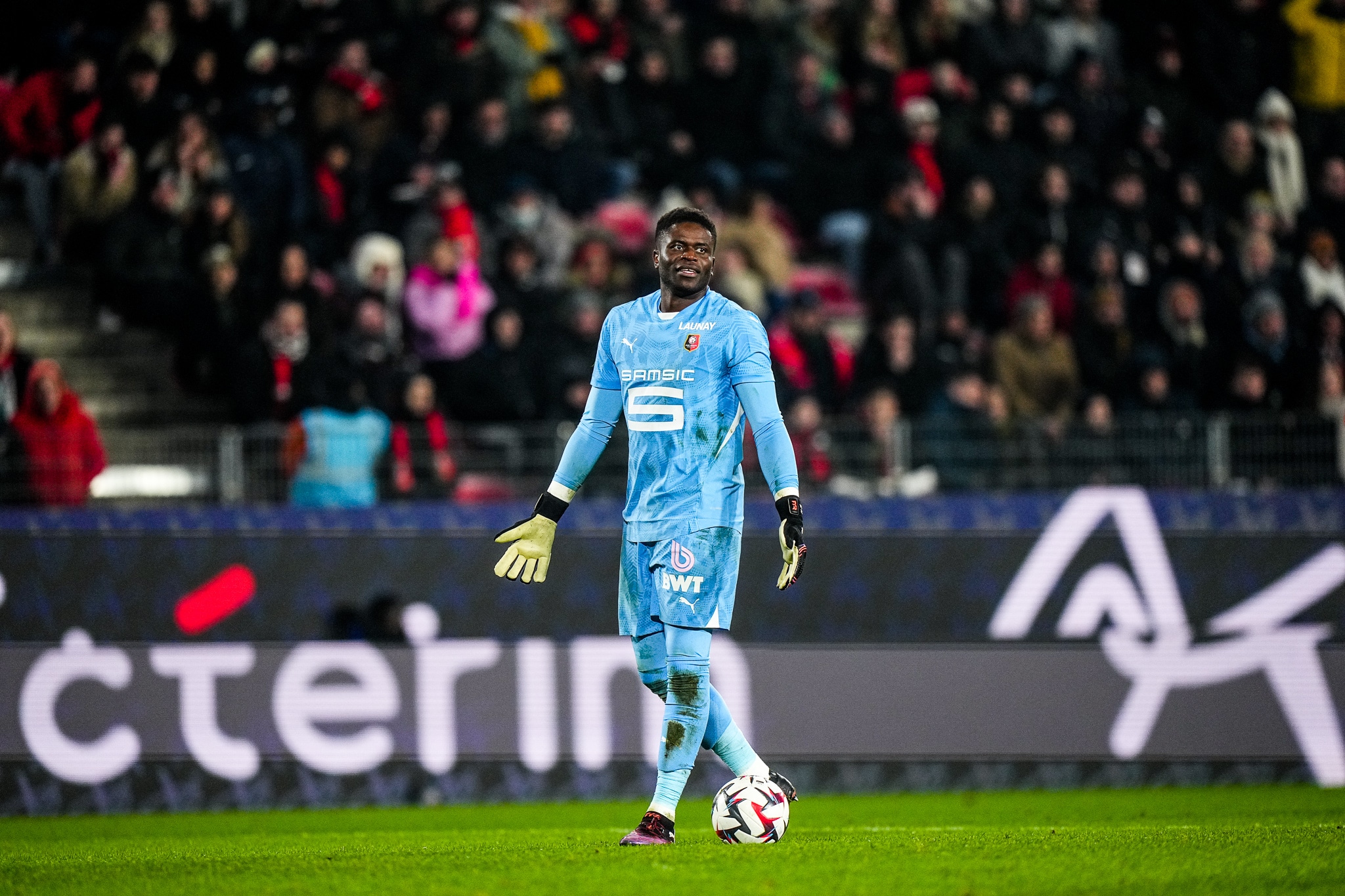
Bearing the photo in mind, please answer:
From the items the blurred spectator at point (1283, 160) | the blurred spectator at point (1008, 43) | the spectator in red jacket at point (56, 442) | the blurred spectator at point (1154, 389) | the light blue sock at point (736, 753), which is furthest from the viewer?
the blurred spectator at point (1008, 43)

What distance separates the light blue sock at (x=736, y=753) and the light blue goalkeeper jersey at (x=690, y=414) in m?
0.85

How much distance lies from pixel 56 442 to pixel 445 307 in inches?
119

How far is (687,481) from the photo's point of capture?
7.34 metres

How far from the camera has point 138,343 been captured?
14.2m

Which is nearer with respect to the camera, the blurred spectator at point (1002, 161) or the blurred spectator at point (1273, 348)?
the blurred spectator at point (1273, 348)

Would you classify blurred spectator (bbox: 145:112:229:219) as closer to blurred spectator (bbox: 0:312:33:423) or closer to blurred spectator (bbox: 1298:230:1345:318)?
blurred spectator (bbox: 0:312:33:423)

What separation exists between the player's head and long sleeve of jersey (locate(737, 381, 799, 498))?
0.44m

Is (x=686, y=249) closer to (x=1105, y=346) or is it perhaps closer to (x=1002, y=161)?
(x=1105, y=346)

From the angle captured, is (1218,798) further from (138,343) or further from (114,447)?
(138,343)

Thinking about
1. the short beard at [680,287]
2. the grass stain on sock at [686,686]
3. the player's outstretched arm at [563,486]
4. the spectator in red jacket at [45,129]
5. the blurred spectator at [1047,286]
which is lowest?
the grass stain on sock at [686,686]

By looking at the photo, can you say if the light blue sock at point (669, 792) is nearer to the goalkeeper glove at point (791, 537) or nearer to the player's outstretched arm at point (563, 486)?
the goalkeeper glove at point (791, 537)

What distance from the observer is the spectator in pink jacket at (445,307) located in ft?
45.1

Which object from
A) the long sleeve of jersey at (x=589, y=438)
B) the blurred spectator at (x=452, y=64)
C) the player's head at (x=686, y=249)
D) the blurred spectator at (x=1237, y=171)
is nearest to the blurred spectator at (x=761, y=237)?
the blurred spectator at (x=452, y=64)

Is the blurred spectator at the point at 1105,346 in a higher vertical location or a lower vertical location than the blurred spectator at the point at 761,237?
lower
